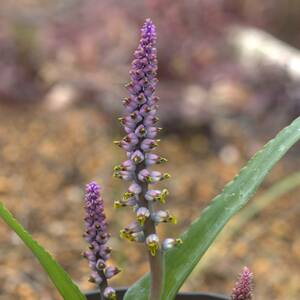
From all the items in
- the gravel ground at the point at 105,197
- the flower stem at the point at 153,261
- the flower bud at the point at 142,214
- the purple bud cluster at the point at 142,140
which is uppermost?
the purple bud cluster at the point at 142,140

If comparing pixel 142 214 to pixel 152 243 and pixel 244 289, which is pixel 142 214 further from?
pixel 244 289

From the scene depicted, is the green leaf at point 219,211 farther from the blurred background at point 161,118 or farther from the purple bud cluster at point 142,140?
the blurred background at point 161,118

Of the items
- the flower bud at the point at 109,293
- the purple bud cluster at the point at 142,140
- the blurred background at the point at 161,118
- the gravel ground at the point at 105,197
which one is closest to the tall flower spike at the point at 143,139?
the purple bud cluster at the point at 142,140

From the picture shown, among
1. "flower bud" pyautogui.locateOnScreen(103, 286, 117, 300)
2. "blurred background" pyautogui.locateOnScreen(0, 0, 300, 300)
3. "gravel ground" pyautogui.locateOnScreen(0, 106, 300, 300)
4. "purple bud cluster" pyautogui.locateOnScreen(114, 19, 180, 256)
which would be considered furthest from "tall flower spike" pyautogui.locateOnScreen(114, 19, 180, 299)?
"blurred background" pyautogui.locateOnScreen(0, 0, 300, 300)

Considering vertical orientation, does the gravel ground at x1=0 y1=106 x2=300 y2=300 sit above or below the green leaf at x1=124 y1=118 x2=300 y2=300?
below

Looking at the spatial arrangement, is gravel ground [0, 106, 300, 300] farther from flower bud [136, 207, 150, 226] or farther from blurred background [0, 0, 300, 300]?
flower bud [136, 207, 150, 226]

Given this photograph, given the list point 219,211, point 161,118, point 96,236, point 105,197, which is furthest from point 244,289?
point 161,118

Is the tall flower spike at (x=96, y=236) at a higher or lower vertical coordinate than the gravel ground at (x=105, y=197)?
higher
